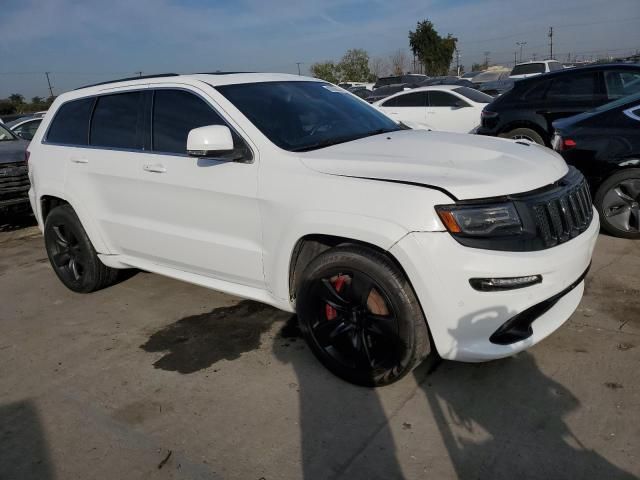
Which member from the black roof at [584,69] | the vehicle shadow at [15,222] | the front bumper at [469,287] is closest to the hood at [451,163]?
the front bumper at [469,287]

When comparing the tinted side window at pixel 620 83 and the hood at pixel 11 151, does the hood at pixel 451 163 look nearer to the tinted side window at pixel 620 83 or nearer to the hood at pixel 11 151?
the tinted side window at pixel 620 83

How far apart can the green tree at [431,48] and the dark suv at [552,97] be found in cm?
4213

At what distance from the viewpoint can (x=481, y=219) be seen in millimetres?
2625

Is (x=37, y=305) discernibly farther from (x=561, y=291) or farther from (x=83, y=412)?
(x=561, y=291)

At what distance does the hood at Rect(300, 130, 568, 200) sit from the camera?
270 centimetres

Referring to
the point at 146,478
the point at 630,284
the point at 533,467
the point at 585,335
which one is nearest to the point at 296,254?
the point at 146,478

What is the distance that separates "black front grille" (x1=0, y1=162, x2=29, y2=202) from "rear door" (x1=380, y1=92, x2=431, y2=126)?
744 centimetres

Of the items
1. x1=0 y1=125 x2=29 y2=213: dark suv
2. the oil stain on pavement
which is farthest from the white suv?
x1=0 y1=125 x2=29 y2=213: dark suv

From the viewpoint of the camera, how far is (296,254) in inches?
126

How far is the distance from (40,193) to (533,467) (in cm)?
446

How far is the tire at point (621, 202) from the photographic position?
508cm

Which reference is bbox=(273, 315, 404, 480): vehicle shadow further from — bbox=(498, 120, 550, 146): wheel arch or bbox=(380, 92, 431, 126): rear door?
bbox=(380, 92, 431, 126): rear door

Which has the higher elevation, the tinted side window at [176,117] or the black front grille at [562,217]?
the tinted side window at [176,117]

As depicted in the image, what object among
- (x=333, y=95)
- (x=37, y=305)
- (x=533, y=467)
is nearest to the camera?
(x=533, y=467)
